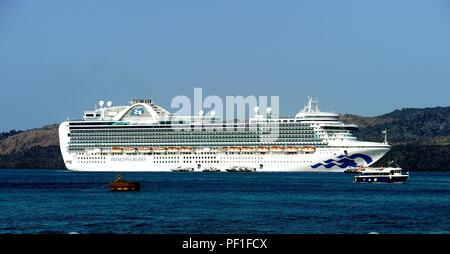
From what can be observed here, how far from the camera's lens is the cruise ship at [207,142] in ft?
352

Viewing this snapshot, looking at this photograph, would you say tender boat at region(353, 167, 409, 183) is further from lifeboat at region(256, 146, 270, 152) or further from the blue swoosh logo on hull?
lifeboat at region(256, 146, 270, 152)

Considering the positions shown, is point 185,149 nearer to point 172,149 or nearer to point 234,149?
point 172,149

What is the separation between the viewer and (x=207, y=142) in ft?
374

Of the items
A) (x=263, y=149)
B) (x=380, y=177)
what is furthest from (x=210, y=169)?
(x=380, y=177)

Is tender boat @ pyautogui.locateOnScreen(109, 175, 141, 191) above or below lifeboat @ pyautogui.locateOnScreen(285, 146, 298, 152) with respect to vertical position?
below

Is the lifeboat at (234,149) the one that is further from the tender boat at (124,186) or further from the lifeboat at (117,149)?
the tender boat at (124,186)

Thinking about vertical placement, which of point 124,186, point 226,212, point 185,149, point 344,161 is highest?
point 185,149

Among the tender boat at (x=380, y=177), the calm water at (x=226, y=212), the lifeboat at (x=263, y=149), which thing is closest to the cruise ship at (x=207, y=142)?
the lifeboat at (x=263, y=149)

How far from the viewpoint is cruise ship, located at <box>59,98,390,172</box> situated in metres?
107

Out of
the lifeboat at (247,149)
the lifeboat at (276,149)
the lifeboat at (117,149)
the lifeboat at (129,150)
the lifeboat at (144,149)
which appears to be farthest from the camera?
the lifeboat at (117,149)

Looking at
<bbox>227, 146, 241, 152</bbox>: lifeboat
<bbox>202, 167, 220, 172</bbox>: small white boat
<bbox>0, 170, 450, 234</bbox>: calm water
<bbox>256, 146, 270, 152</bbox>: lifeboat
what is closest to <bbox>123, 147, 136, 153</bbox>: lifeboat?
<bbox>202, 167, 220, 172</bbox>: small white boat
